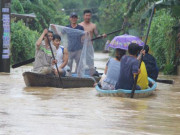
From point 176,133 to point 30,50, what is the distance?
17.7 m

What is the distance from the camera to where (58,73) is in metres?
11.9

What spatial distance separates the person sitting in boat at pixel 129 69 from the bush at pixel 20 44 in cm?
1277

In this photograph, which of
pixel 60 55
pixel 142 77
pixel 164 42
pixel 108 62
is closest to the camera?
pixel 142 77

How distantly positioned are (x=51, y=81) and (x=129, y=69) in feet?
8.31

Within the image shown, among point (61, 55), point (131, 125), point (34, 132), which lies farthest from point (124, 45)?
point (34, 132)

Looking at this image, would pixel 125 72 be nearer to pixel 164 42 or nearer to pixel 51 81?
pixel 51 81

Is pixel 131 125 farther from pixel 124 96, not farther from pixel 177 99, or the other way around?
pixel 177 99

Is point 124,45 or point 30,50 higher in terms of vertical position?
point 124,45

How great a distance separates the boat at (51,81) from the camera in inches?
465

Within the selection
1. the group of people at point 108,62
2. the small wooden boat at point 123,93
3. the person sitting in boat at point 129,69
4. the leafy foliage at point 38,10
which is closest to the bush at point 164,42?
the group of people at point 108,62

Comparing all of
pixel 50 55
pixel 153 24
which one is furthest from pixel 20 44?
pixel 50 55

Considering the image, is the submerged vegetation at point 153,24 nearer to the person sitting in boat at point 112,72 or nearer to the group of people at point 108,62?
the group of people at point 108,62

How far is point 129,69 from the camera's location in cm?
1006

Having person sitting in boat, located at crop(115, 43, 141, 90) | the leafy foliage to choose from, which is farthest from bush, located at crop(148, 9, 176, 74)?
the leafy foliage
